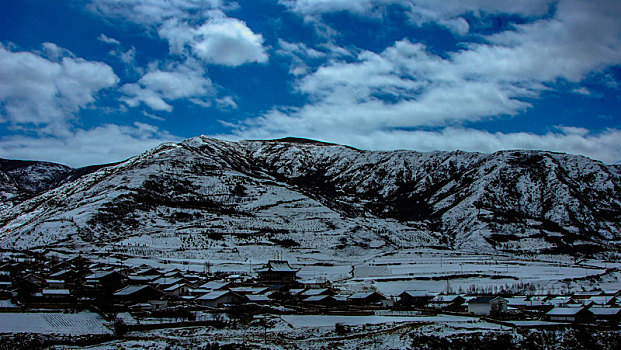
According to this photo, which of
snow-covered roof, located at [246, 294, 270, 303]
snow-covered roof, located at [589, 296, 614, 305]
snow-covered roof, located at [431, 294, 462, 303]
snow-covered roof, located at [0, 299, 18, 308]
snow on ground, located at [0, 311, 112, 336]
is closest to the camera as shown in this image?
snow on ground, located at [0, 311, 112, 336]

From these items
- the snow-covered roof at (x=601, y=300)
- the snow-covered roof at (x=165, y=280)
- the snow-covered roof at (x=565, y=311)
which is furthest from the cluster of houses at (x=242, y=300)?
the snow-covered roof at (x=165, y=280)

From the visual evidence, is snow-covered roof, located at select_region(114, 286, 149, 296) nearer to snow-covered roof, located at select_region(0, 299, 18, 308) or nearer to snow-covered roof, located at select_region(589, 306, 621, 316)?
snow-covered roof, located at select_region(0, 299, 18, 308)

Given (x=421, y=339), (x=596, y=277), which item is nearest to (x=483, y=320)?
(x=421, y=339)

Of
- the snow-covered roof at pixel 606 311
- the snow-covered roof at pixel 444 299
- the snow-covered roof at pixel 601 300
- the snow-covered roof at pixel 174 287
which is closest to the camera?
the snow-covered roof at pixel 606 311

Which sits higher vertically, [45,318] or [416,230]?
[416,230]

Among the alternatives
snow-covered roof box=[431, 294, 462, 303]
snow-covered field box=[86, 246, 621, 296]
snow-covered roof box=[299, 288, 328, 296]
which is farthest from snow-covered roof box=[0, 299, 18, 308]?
snow-covered roof box=[431, 294, 462, 303]

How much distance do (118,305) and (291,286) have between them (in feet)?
111

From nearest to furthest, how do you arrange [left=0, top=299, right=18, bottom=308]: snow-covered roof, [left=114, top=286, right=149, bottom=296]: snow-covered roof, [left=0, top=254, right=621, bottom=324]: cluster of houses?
[left=0, top=299, right=18, bottom=308]: snow-covered roof, [left=0, top=254, right=621, bottom=324]: cluster of houses, [left=114, top=286, right=149, bottom=296]: snow-covered roof

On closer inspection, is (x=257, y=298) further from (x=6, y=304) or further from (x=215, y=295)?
(x=6, y=304)

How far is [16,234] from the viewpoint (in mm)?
149625

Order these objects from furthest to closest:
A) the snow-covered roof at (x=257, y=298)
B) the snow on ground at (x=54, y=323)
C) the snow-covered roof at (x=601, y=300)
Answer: the snow-covered roof at (x=257, y=298), the snow-covered roof at (x=601, y=300), the snow on ground at (x=54, y=323)

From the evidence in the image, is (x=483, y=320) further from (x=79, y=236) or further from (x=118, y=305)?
(x=79, y=236)

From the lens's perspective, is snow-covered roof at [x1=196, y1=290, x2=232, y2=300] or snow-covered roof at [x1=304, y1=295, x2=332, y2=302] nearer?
snow-covered roof at [x1=196, y1=290, x2=232, y2=300]

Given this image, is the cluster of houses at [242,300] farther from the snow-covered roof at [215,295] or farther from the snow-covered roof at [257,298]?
the snow-covered roof at [257,298]
